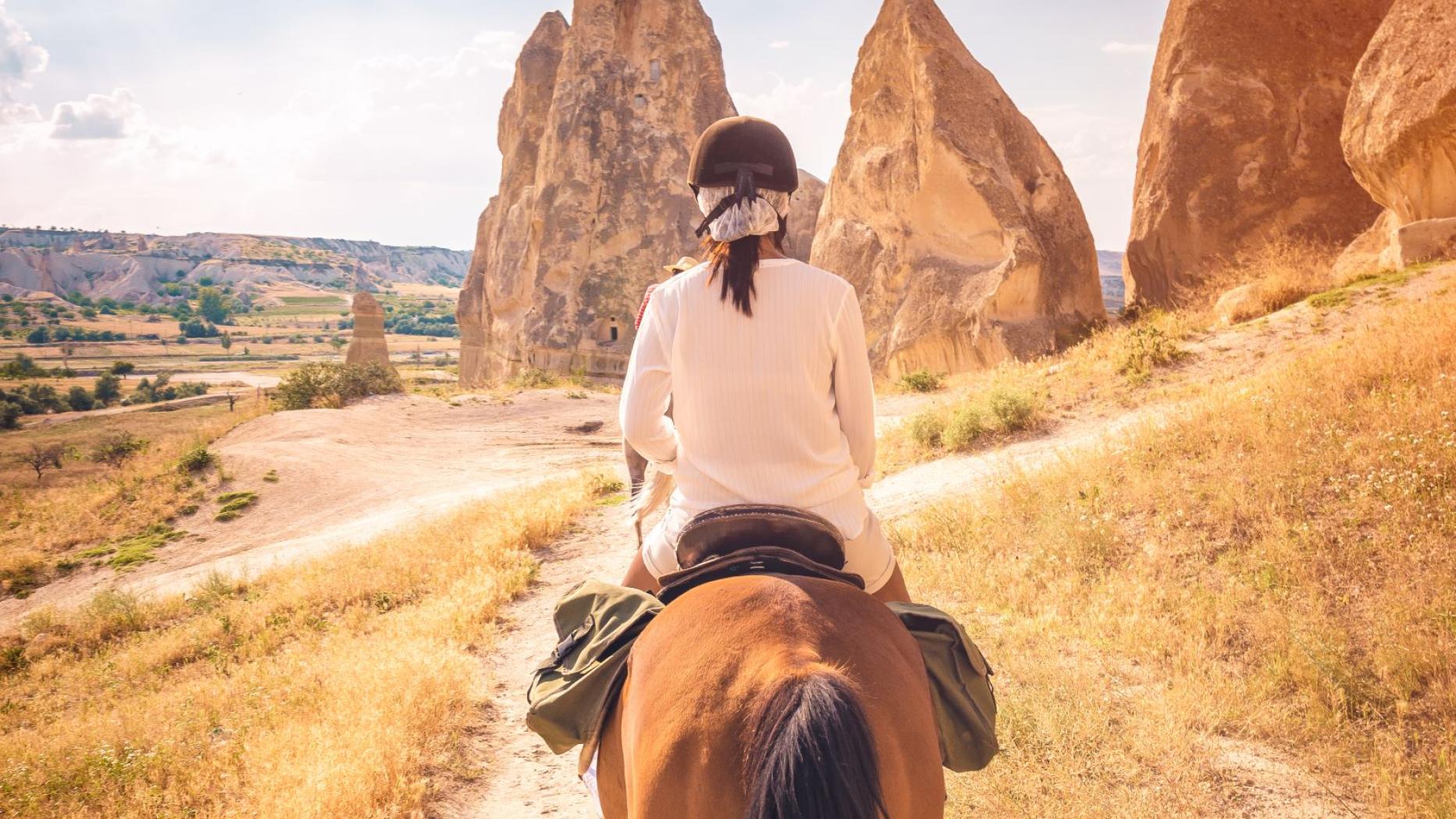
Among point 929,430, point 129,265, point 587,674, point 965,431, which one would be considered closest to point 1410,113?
point 965,431

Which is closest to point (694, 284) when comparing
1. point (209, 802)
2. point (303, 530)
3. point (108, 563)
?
point (209, 802)

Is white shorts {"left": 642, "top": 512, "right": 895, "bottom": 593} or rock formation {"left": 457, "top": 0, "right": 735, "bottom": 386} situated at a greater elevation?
rock formation {"left": 457, "top": 0, "right": 735, "bottom": 386}

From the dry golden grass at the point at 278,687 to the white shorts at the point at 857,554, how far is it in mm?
1966

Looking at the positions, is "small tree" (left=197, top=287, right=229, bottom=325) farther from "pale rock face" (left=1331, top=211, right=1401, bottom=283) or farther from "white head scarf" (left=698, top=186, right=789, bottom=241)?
"white head scarf" (left=698, top=186, right=789, bottom=241)

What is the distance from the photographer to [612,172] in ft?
99.0

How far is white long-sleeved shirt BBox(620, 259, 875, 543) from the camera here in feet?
6.91

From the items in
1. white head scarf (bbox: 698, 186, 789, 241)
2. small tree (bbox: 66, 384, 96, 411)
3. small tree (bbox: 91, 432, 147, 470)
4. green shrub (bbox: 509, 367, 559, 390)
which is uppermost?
white head scarf (bbox: 698, 186, 789, 241)

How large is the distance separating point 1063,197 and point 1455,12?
7.99 metres

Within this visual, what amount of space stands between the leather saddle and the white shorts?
0.14m

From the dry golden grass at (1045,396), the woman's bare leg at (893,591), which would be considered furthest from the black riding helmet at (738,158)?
the dry golden grass at (1045,396)

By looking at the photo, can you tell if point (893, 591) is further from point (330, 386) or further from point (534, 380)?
point (534, 380)

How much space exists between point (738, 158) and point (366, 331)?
2719cm

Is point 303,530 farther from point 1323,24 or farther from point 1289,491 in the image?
point 1323,24

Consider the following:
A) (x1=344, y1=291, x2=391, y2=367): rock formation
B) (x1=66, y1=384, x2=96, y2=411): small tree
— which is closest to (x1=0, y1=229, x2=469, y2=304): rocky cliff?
(x1=66, y1=384, x2=96, y2=411): small tree
